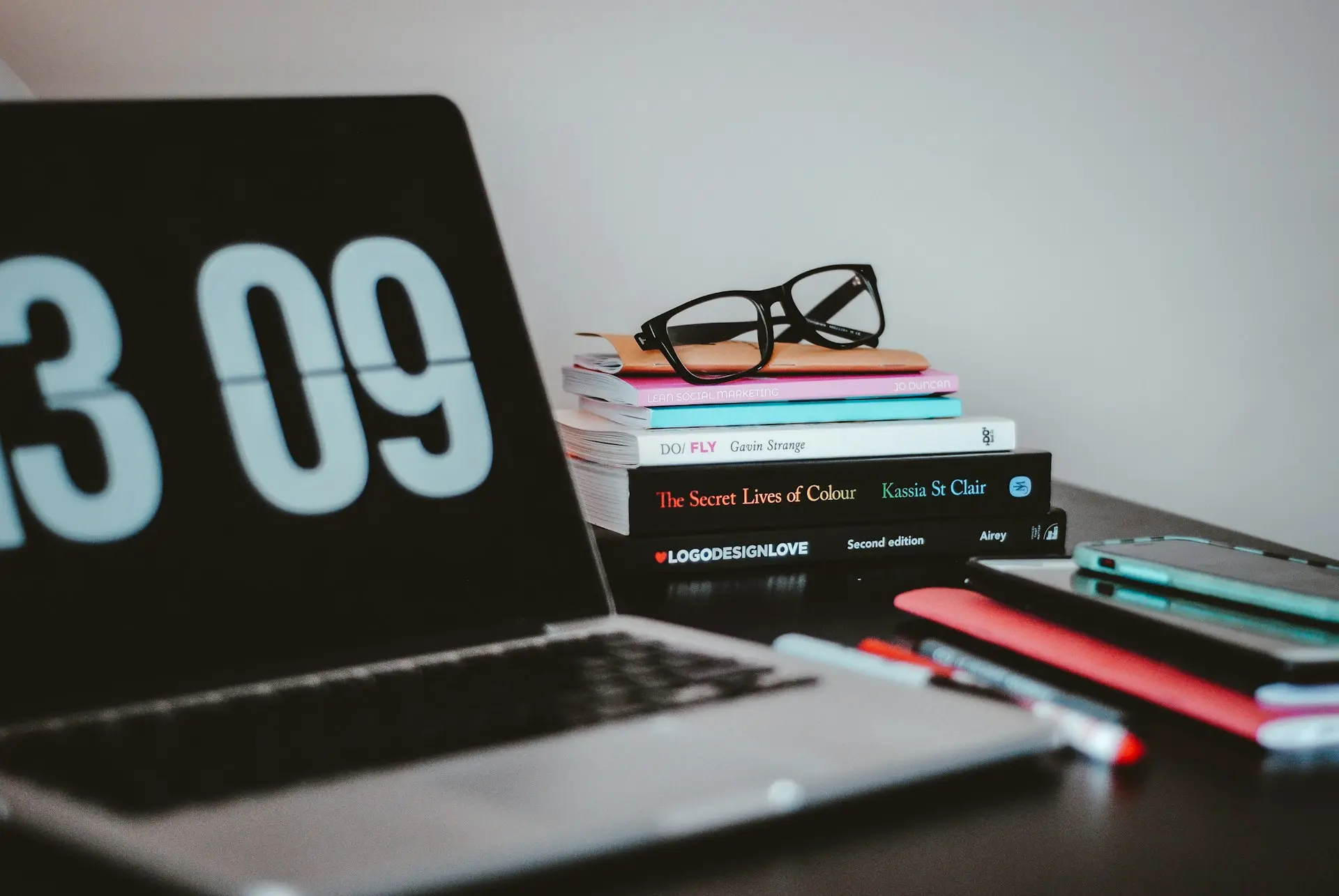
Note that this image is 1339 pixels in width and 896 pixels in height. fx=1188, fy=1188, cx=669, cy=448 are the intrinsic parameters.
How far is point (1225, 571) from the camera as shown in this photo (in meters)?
0.58

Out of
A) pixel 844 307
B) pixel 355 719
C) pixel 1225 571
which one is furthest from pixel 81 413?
pixel 844 307

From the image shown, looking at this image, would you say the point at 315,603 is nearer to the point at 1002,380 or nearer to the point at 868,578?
the point at 868,578

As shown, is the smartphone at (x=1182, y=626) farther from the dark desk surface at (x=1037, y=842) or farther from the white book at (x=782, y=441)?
the white book at (x=782, y=441)

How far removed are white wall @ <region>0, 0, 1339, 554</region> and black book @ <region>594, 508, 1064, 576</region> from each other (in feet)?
1.37

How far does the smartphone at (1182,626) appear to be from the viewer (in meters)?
0.45

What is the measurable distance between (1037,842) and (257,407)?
0.40m

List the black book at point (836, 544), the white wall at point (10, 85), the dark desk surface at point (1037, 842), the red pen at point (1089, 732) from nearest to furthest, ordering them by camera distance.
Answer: the dark desk surface at point (1037, 842)
the red pen at point (1089, 732)
the black book at point (836, 544)
the white wall at point (10, 85)

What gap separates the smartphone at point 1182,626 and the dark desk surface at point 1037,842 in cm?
3

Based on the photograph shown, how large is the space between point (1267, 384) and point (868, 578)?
2.87ft

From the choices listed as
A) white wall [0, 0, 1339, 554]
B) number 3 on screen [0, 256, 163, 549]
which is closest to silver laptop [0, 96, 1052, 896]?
number 3 on screen [0, 256, 163, 549]

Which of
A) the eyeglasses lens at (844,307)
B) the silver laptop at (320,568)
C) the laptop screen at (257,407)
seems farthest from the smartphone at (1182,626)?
the eyeglasses lens at (844,307)

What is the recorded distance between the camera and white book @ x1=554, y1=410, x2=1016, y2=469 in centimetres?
77

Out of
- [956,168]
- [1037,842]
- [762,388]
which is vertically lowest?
[1037,842]

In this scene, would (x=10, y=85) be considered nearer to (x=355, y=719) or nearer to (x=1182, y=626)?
(x=355, y=719)
